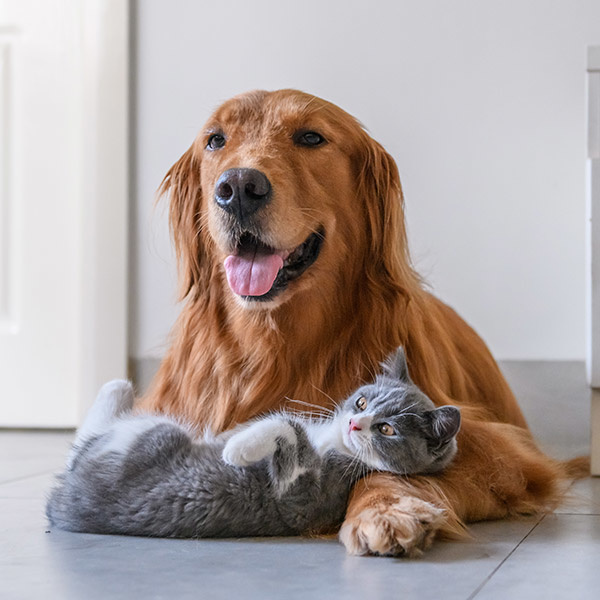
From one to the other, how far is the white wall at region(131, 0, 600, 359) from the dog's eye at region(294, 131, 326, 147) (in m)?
0.99

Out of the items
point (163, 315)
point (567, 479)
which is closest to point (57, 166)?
point (163, 315)

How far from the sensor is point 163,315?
285 centimetres

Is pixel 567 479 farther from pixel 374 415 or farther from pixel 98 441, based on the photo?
pixel 98 441

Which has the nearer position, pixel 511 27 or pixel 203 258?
pixel 203 258

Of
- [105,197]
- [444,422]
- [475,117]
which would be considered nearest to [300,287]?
[444,422]

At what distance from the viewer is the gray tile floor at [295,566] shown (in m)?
1.05

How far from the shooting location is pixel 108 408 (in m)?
1.58

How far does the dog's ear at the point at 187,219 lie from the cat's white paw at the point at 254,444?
59 cm

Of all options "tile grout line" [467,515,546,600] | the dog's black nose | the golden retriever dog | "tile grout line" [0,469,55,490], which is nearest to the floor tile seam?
"tile grout line" [0,469,55,490]

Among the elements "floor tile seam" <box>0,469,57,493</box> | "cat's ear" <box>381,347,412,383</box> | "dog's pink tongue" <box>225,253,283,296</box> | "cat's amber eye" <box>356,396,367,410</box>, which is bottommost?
"floor tile seam" <box>0,469,57,493</box>

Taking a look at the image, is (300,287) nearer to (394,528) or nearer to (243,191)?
(243,191)

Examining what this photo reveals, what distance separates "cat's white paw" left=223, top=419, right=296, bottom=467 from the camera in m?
1.26

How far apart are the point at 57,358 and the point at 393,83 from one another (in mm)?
1444

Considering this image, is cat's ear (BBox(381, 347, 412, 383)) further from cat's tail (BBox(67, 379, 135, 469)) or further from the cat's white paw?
cat's tail (BBox(67, 379, 135, 469))
